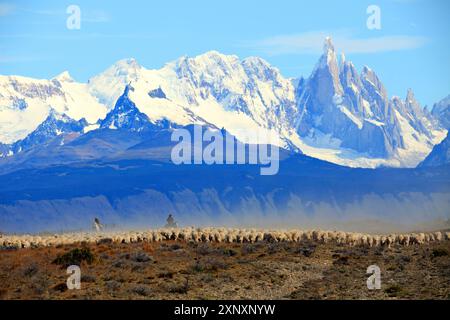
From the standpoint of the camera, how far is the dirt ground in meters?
64.5

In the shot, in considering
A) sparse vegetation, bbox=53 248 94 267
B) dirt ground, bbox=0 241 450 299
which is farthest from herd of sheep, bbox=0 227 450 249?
sparse vegetation, bbox=53 248 94 267

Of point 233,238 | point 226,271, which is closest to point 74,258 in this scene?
point 226,271

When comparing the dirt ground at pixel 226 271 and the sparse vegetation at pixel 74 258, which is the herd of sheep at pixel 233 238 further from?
the sparse vegetation at pixel 74 258

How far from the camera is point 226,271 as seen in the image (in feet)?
234

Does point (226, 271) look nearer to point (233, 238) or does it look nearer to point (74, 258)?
point (74, 258)

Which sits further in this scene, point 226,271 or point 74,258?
point 74,258

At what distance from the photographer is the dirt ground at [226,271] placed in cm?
6450

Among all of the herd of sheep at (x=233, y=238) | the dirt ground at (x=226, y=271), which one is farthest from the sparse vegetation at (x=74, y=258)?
the herd of sheep at (x=233, y=238)

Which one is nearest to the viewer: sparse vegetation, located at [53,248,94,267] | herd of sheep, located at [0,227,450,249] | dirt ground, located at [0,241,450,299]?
dirt ground, located at [0,241,450,299]

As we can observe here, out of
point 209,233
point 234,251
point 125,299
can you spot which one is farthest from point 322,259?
point 125,299

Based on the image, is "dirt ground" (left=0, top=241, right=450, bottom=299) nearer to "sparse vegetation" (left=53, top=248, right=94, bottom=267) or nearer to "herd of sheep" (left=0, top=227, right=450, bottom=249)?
"sparse vegetation" (left=53, top=248, right=94, bottom=267)

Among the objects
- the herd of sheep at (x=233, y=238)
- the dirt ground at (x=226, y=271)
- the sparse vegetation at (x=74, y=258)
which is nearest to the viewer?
the dirt ground at (x=226, y=271)

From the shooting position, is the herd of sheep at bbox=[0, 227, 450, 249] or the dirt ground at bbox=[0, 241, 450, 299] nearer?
the dirt ground at bbox=[0, 241, 450, 299]
